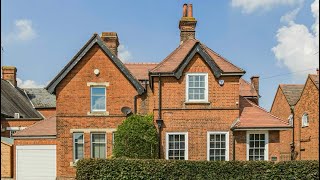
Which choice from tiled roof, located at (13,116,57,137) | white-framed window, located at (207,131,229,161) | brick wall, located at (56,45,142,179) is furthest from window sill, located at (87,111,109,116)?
white-framed window, located at (207,131,229,161)

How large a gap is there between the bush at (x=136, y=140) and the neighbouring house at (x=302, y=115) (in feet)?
51.6

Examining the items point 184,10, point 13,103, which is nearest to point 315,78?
point 184,10

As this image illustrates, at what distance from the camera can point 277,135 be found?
2181 cm

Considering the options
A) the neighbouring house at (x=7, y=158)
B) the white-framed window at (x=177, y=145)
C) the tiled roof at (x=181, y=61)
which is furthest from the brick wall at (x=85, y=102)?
the neighbouring house at (x=7, y=158)

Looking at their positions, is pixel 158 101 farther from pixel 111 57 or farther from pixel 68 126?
pixel 68 126

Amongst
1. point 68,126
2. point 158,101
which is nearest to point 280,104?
point 158,101

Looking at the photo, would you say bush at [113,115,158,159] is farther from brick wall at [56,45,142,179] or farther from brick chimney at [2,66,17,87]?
brick chimney at [2,66,17,87]

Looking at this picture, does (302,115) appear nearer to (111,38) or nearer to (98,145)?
(111,38)

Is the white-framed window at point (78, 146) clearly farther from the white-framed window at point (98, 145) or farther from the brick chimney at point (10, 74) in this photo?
the brick chimney at point (10, 74)

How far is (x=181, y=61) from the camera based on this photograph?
72.7 ft

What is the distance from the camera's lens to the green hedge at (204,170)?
60.2ft

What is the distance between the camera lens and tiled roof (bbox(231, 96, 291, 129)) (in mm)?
21453

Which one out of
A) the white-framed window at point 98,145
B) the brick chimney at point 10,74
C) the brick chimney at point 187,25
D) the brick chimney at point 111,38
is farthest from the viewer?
the brick chimney at point 10,74

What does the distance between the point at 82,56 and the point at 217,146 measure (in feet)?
31.2
